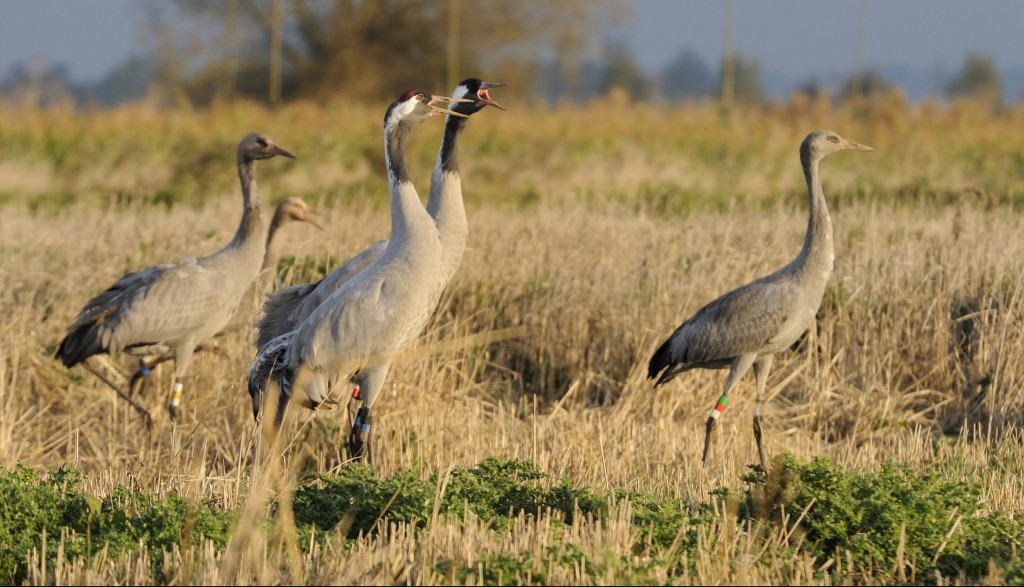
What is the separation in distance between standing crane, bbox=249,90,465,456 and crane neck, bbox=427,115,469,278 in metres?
0.50

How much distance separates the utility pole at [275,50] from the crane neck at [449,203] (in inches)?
902

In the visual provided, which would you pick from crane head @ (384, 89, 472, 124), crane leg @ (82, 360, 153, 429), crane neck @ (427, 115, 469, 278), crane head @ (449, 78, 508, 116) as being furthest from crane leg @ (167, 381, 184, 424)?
crane head @ (384, 89, 472, 124)

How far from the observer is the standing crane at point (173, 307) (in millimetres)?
8578

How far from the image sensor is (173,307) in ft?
28.1

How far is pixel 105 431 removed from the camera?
8703mm

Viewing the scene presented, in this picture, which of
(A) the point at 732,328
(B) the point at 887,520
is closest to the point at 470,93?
(A) the point at 732,328

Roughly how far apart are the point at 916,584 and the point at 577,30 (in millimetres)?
31726

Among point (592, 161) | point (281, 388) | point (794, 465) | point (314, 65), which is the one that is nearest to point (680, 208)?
point (592, 161)

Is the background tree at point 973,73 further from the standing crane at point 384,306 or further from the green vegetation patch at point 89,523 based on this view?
the green vegetation patch at point 89,523

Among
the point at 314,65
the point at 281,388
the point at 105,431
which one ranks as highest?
the point at 314,65

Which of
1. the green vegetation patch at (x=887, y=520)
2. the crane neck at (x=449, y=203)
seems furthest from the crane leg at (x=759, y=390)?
the green vegetation patch at (x=887, y=520)

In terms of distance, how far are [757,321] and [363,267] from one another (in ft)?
7.82

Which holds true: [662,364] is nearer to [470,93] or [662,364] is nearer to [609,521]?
[470,93]

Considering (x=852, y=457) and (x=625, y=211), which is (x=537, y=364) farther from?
(x=625, y=211)
